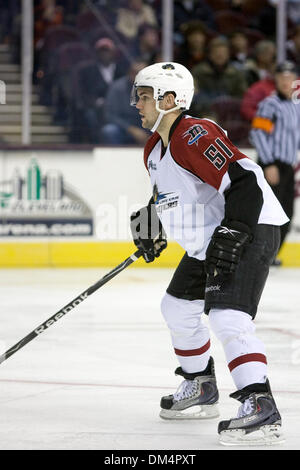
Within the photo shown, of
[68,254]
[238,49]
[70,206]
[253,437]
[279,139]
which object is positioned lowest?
[68,254]

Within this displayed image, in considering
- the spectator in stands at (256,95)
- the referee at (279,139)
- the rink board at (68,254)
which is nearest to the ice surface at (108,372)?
the referee at (279,139)

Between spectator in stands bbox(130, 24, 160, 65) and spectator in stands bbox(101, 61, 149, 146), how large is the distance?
0.25 feet

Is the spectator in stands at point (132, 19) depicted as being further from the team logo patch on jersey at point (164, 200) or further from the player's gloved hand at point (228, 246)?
the player's gloved hand at point (228, 246)

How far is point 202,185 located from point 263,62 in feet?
22.6

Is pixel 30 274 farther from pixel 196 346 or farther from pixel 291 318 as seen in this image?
pixel 196 346

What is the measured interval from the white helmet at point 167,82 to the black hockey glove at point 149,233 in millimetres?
412

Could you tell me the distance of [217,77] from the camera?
31.8 ft

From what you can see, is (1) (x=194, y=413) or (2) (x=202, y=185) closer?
(2) (x=202, y=185)

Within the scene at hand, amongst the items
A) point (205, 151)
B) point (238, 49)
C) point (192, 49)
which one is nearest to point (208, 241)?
point (205, 151)

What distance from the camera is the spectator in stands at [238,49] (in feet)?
33.6

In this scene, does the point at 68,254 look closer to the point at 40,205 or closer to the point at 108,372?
the point at 40,205

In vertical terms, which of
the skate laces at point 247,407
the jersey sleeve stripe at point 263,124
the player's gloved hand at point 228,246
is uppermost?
the player's gloved hand at point 228,246

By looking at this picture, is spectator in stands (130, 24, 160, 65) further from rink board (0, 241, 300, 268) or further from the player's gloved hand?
the player's gloved hand

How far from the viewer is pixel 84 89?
9.16m
